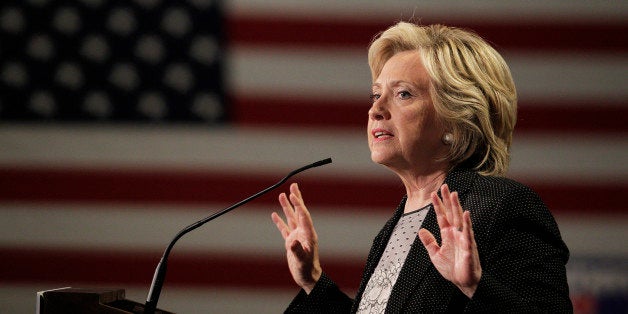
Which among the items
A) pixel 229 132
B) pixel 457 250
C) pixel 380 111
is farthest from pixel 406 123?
pixel 229 132

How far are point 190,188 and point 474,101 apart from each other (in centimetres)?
181

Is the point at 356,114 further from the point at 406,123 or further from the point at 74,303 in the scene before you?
the point at 74,303

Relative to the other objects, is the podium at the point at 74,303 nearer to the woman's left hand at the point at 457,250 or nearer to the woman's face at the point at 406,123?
the woman's left hand at the point at 457,250

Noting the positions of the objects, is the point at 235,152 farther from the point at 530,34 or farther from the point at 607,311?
the point at 607,311

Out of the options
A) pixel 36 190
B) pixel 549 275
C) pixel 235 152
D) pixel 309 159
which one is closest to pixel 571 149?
pixel 309 159

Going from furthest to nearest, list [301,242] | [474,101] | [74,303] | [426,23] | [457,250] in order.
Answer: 1. [426,23]
2. [301,242]
3. [474,101]
4. [74,303]
5. [457,250]

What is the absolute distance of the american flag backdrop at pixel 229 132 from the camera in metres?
3.06

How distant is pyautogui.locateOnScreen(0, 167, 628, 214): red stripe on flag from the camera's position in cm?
305

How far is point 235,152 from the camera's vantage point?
3.14 meters

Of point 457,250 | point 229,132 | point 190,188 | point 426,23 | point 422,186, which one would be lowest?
point 457,250

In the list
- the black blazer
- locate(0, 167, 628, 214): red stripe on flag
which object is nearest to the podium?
the black blazer

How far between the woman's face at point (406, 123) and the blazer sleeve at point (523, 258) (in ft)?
0.88

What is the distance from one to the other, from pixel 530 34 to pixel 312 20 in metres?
0.86

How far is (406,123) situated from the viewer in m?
1.58
